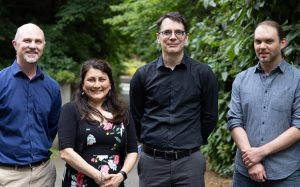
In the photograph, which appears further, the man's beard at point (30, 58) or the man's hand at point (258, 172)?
the man's beard at point (30, 58)

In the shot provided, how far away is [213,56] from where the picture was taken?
8781 mm

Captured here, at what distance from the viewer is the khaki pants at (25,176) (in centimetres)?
438

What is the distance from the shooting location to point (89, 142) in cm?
416

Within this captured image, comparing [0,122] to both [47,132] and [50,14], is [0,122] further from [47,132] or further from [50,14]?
[50,14]

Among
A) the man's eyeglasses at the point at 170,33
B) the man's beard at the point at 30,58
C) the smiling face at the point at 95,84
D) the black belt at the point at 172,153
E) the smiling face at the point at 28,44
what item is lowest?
the black belt at the point at 172,153

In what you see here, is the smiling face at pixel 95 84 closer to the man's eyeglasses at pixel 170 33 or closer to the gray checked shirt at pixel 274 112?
the man's eyeglasses at pixel 170 33

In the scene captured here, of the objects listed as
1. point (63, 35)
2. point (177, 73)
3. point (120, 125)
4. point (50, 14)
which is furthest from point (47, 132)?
point (50, 14)

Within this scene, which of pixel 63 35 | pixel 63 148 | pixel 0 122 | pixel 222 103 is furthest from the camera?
pixel 63 35

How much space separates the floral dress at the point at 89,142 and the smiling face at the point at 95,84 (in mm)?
206

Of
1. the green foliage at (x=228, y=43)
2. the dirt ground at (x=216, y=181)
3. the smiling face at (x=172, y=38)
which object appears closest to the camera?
the smiling face at (x=172, y=38)

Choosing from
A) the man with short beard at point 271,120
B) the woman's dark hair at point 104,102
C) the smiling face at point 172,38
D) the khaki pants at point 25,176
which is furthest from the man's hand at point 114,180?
the smiling face at point 172,38

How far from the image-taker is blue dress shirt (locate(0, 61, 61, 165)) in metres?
4.39

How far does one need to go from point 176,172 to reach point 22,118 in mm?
1368

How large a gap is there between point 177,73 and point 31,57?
1259 millimetres
